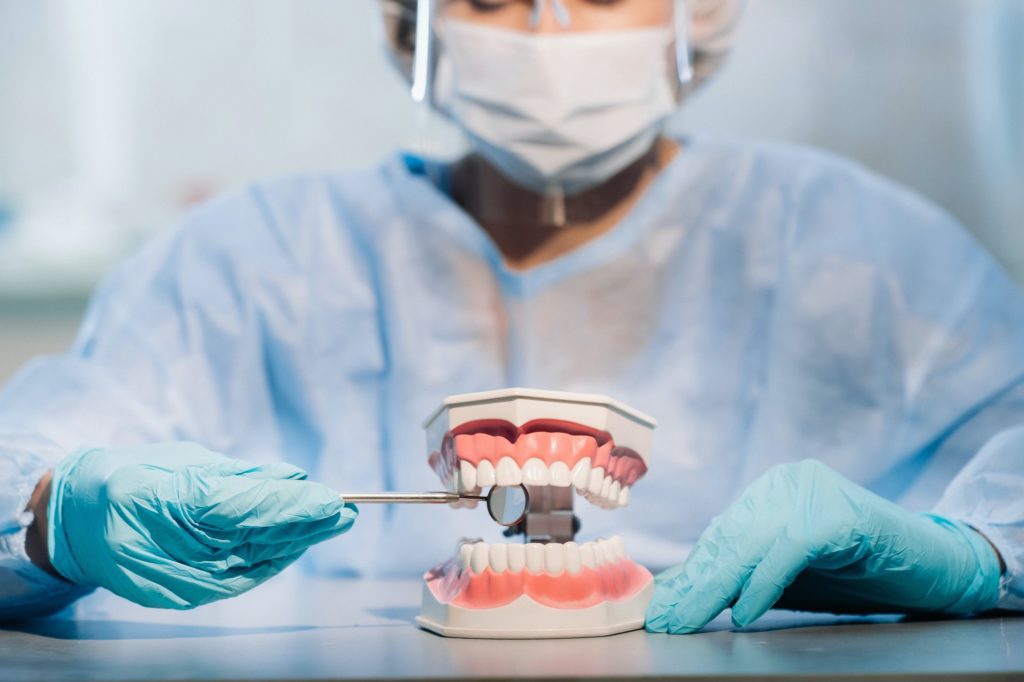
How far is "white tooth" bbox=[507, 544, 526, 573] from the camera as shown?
983 mm

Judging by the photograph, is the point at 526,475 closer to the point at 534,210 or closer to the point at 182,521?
the point at 182,521

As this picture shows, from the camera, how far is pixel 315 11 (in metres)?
2.41

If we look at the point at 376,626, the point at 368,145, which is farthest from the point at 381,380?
the point at 368,145

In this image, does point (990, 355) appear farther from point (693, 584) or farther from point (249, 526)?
point (249, 526)

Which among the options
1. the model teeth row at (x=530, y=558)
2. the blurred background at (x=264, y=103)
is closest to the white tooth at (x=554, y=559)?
the model teeth row at (x=530, y=558)

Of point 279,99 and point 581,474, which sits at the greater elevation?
point 279,99

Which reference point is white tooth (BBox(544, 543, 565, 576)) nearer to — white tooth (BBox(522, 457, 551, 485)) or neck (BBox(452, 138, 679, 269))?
white tooth (BBox(522, 457, 551, 485))

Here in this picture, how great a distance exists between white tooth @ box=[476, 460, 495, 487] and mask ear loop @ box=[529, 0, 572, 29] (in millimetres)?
719

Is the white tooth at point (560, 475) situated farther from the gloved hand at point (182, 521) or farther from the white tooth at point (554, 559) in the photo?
the gloved hand at point (182, 521)

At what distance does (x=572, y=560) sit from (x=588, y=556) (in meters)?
0.02

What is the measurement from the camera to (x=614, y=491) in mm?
1061

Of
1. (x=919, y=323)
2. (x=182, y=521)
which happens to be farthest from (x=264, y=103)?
(x=182, y=521)

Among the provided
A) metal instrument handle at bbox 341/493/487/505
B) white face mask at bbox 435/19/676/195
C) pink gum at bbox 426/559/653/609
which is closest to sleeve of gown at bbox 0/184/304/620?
white face mask at bbox 435/19/676/195

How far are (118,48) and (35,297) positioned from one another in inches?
22.3
